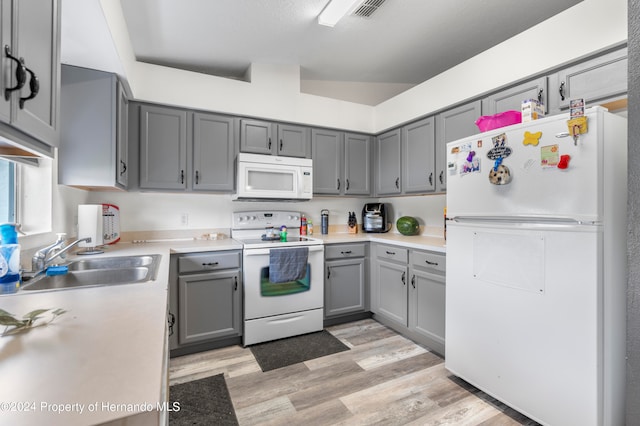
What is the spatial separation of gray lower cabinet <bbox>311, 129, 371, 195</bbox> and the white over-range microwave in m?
0.21

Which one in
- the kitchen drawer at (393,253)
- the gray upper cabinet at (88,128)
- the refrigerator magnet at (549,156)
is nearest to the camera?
the refrigerator magnet at (549,156)

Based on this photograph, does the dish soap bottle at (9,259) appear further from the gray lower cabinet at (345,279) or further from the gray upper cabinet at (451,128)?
the gray upper cabinet at (451,128)

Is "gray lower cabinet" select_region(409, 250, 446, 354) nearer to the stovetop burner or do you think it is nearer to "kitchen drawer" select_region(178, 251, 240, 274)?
the stovetop burner

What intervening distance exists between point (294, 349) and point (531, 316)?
1682 millimetres

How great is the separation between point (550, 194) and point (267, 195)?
2092mm

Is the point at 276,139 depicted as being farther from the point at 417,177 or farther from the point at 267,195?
the point at 417,177

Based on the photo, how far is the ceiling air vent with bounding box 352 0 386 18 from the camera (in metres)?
2.04

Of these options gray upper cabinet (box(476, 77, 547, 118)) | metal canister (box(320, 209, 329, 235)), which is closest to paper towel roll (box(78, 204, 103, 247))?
metal canister (box(320, 209, 329, 235))

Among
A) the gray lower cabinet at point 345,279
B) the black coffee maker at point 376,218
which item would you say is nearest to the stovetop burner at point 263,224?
the gray lower cabinet at point 345,279

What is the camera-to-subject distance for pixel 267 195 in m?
2.79

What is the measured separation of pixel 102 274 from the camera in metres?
1.64

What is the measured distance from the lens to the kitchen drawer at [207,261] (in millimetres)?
2303

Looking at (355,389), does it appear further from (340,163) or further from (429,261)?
(340,163)

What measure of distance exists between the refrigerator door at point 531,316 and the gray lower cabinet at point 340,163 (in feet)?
4.94
